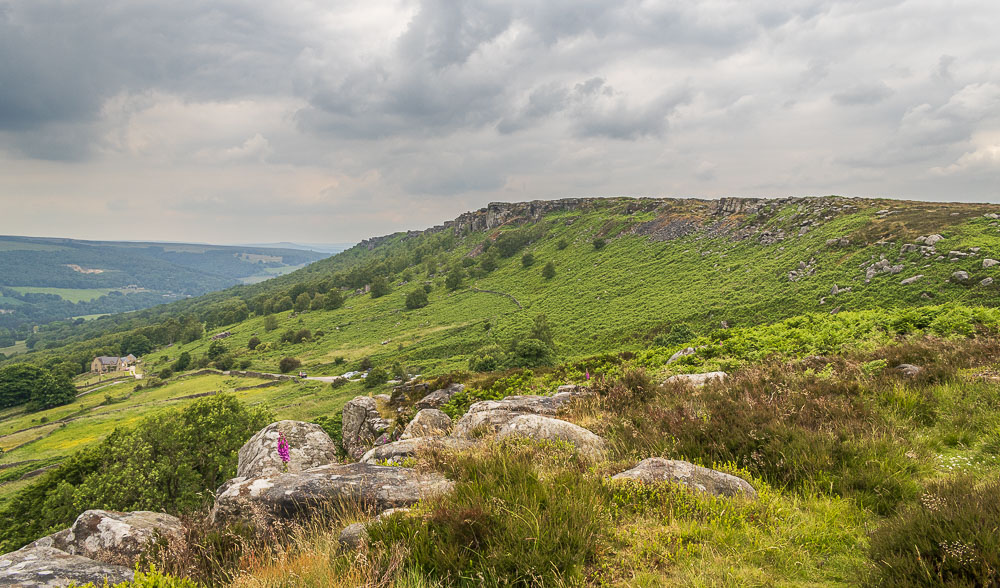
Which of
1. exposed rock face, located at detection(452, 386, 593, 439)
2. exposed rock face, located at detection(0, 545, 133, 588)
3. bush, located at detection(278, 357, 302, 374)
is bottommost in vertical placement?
bush, located at detection(278, 357, 302, 374)

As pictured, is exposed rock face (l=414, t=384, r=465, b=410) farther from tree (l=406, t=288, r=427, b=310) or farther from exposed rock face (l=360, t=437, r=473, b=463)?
tree (l=406, t=288, r=427, b=310)

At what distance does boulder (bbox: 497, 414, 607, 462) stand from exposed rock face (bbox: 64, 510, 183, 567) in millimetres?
5677

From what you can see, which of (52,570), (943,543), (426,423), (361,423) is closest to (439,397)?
(361,423)

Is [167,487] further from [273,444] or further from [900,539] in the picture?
[900,539]

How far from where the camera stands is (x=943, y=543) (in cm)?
315

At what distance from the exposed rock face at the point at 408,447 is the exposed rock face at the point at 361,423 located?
10603mm

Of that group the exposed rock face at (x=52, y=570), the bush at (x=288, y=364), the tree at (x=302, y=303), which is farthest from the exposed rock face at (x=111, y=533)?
the tree at (x=302, y=303)

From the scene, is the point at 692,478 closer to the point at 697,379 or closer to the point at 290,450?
the point at 697,379

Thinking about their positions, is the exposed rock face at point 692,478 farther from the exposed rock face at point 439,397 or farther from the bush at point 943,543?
the exposed rock face at point 439,397

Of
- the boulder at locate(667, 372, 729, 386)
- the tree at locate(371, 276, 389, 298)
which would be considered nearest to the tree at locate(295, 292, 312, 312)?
the tree at locate(371, 276, 389, 298)

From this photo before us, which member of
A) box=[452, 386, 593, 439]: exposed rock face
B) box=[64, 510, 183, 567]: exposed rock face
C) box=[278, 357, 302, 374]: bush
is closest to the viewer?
box=[64, 510, 183, 567]: exposed rock face

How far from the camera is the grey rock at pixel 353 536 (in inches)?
167

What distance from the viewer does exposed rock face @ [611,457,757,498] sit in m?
5.08

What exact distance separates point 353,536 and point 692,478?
4.25 metres
